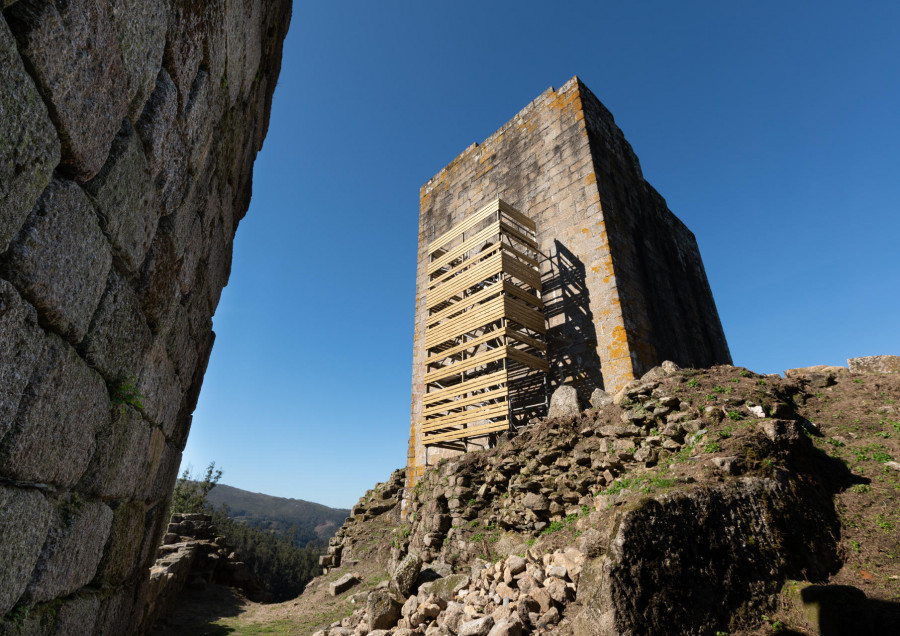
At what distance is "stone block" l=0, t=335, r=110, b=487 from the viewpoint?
4.27 feet

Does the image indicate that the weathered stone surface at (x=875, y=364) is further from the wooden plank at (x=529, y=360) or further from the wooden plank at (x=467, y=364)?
the wooden plank at (x=467, y=364)

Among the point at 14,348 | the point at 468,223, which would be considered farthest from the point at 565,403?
the point at 14,348

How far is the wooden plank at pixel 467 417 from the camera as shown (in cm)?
889

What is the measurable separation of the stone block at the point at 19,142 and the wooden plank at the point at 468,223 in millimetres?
9628

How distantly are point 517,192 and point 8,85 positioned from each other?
1153 centimetres

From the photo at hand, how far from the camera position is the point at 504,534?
6.47m

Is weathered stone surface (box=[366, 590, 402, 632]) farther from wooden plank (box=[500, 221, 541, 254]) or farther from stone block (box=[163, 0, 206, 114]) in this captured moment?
wooden plank (box=[500, 221, 541, 254])

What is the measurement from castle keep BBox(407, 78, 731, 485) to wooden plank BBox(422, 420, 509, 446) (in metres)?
0.03

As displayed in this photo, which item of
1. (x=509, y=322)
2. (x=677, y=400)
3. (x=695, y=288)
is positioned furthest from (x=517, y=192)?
(x=677, y=400)

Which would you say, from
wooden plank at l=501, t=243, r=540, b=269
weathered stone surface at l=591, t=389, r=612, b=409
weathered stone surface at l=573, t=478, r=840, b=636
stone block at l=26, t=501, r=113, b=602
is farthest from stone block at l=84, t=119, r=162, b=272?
wooden plank at l=501, t=243, r=540, b=269

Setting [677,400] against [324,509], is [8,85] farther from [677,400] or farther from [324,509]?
[324,509]

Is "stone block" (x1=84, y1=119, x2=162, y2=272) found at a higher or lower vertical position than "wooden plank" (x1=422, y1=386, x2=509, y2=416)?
lower

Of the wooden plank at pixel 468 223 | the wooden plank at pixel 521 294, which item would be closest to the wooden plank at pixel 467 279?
the wooden plank at pixel 521 294

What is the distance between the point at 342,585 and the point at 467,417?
14.1ft
